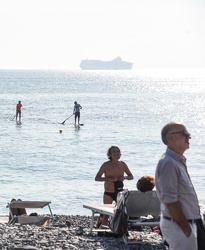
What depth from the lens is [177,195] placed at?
623cm

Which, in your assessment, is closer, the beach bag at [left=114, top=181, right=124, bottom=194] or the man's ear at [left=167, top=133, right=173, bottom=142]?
the man's ear at [left=167, top=133, right=173, bottom=142]

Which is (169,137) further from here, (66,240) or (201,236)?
(66,240)

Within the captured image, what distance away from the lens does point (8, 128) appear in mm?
54344

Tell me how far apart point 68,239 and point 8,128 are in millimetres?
44449

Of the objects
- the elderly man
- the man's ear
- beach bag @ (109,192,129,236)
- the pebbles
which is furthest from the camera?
the pebbles

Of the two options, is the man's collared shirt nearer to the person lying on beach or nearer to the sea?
the person lying on beach

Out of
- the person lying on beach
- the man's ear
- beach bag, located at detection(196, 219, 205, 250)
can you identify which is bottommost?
the person lying on beach

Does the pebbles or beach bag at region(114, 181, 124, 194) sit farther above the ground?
beach bag at region(114, 181, 124, 194)

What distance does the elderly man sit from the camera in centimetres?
616

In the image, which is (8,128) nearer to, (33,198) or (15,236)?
(33,198)

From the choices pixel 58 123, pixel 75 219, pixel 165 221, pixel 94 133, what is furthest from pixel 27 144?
pixel 165 221

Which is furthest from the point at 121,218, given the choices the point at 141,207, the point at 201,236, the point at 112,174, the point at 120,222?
the point at 201,236

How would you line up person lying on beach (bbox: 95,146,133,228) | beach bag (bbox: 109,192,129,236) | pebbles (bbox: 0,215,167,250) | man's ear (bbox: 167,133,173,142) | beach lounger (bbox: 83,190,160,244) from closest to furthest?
man's ear (bbox: 167,133,173,142) < beach bag (bbox: 109,192,129,236) < pebbles (bbox: 0,215,167,250) < beach lounger (bbox: 83,190,160,244) < person lying on beach (bbox: 95,146,133,228)

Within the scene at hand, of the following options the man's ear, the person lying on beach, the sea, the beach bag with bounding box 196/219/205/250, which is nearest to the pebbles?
the person lying on beach
